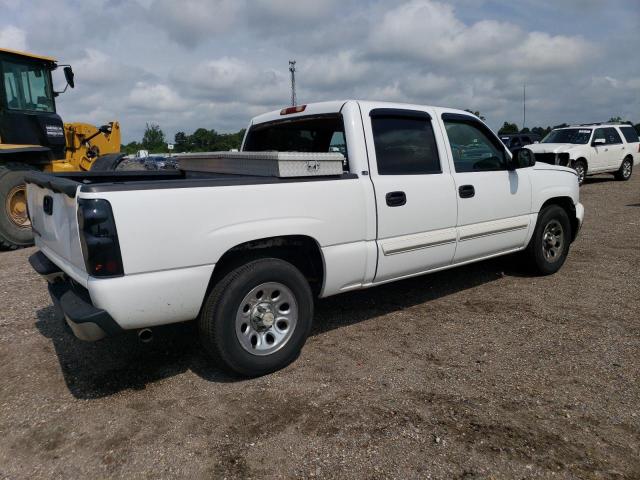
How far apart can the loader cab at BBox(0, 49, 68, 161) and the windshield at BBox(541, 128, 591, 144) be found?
14.0 metres

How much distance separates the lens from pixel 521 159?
5129 mm

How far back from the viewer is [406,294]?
546 cm

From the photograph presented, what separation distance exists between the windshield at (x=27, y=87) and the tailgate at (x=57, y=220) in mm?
5612

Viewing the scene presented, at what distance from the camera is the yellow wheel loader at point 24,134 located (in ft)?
26.6

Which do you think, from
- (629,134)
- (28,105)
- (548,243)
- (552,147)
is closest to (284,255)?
(548,243)

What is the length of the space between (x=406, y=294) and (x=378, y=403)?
7.60 feet

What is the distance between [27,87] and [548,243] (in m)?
8.74

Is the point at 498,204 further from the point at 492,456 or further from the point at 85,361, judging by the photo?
the point at 85,361

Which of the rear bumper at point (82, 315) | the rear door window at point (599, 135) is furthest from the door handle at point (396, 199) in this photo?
the rear door window at point (599, 135)

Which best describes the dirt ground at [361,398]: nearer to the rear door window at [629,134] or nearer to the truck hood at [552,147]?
the truck hood at [552,147]

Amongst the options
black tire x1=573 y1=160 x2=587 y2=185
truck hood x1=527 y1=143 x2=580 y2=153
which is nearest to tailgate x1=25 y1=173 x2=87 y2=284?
truck hood x1=527 y1=143 x2=580 y2=153

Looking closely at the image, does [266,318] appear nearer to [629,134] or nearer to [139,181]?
[139,181]

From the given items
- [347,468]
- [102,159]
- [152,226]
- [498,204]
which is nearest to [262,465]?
[347,468]

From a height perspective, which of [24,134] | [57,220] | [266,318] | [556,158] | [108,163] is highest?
[24,134]
